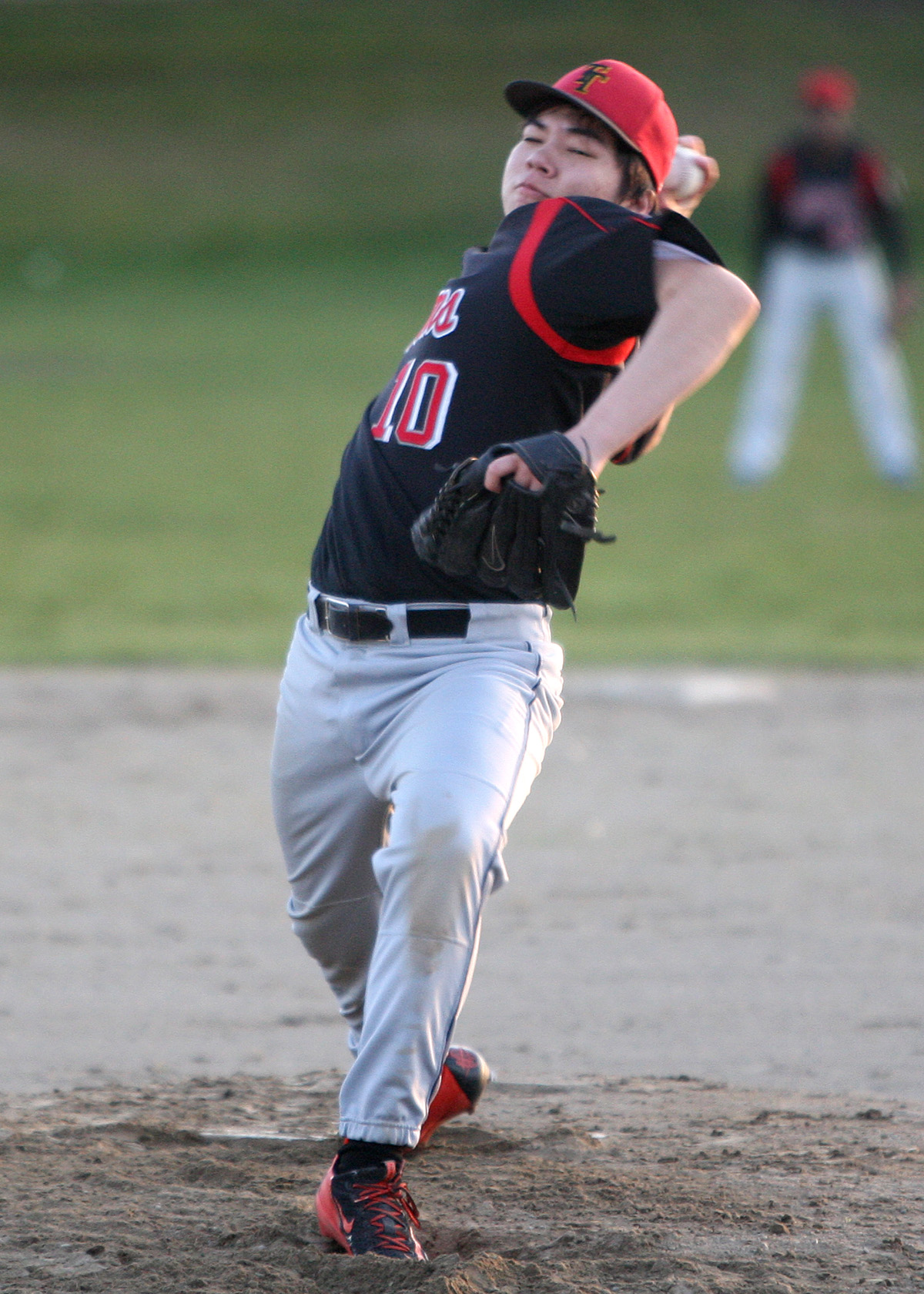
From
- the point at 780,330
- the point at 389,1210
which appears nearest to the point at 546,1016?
the point at 389,1210

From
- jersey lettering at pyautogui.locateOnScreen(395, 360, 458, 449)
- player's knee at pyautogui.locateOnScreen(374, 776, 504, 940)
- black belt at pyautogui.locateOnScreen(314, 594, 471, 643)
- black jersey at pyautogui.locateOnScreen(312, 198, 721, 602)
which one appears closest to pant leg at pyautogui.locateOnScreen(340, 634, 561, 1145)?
player's knee at pyautogui.locateOnScreen(374, 776, 504, 940)

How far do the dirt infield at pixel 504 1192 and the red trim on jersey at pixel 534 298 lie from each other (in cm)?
146

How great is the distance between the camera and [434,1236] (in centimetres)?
272

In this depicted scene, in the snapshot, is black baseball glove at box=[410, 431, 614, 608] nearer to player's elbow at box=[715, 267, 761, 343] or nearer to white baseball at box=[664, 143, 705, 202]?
player's elbow at box=[715, 267, 761, 343]

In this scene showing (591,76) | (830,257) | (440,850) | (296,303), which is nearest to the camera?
(440,850)

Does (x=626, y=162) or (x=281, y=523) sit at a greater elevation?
(x=626, y=162)

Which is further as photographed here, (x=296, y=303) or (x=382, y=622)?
(x=296, y=303)

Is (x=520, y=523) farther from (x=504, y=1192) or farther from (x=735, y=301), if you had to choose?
(x=504, y=1192)

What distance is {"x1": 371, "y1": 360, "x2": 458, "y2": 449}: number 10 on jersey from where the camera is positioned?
285cm

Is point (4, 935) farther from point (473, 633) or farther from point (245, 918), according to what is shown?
point (473, 633)

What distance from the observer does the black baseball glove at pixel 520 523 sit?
101 inches

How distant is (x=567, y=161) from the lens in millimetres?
2959

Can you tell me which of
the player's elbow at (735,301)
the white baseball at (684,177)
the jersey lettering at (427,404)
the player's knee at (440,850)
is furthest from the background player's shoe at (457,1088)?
the white baseball at (684,177)

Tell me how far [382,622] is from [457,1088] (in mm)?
982
